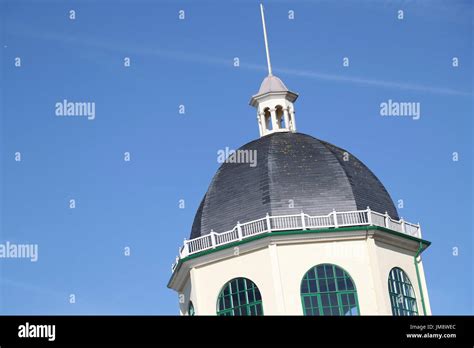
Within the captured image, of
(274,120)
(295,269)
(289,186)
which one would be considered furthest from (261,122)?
(295,269)

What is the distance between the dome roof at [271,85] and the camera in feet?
182

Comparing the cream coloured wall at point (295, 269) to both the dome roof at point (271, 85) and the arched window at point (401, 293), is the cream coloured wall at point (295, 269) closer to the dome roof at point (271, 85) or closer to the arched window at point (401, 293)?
the arched window at point (401, 293)

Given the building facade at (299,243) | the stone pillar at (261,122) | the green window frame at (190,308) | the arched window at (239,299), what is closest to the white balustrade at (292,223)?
the building facade at (299,243)

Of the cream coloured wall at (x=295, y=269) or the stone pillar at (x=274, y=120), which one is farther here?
the stone pillar at (x=274, y=120)

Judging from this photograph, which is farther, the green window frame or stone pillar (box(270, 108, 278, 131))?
stone pillar (box(270, 108, 278, 131))

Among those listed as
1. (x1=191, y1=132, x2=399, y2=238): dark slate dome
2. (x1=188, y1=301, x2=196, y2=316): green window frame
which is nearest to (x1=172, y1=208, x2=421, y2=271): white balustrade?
(x1=191, y1=132, x2=399, y2=238): dark slate dome

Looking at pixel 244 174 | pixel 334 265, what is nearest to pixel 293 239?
pixel 334 265

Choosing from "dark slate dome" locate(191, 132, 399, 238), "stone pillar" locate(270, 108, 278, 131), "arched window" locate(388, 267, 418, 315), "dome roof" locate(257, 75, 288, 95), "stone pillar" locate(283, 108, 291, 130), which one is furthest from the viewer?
"dome roof" locate(257, 75, 288, 95)

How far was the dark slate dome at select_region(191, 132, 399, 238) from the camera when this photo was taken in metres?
49.0

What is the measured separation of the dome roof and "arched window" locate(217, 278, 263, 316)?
467 inches

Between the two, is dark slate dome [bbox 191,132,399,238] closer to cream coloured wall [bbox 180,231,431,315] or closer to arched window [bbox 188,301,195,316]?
cream coloured wall [bbox 180,231,431,315]

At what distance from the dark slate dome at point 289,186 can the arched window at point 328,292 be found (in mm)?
2863

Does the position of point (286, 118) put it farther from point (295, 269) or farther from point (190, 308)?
point (190, 308)
